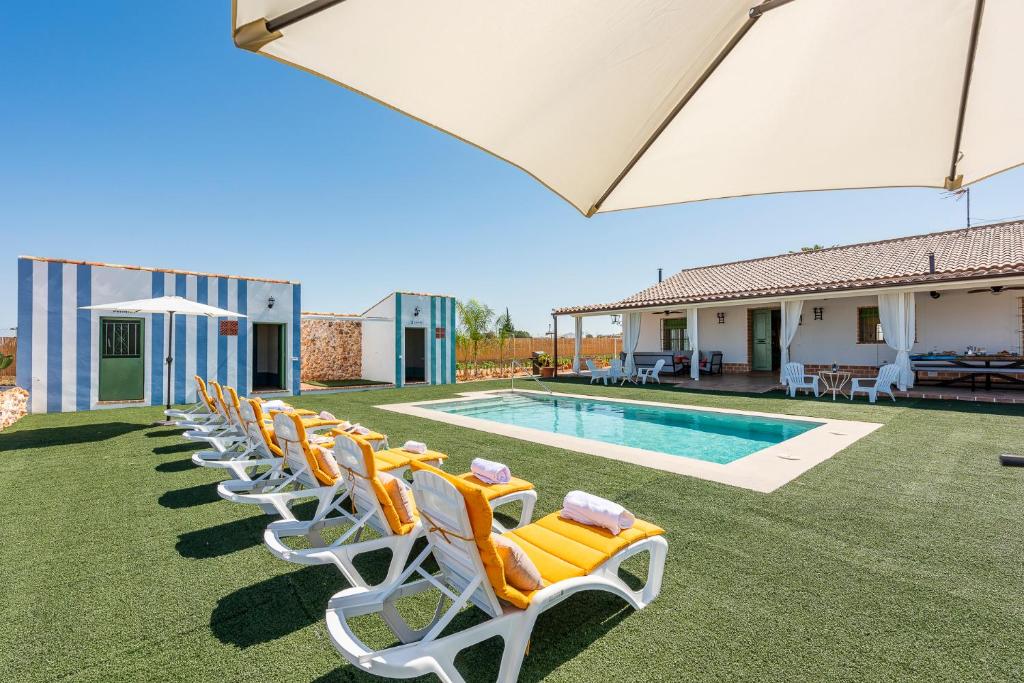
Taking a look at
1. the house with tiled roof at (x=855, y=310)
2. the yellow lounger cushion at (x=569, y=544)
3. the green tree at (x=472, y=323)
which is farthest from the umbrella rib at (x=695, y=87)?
the green tree at (x=472, y=323)

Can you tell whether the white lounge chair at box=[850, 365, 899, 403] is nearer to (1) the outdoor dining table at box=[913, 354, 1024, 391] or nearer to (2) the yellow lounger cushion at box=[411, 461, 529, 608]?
(1) the outdoor dining table at box=[913, 354, 1024, 391]

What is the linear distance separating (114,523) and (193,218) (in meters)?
14.9

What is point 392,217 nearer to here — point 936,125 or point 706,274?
point 706,274

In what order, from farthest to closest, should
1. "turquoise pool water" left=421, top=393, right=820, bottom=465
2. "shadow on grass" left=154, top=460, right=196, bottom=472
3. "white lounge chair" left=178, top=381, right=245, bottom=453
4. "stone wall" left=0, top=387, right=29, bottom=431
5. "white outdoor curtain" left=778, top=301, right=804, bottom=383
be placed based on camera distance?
"white outdoor curtain" left=778, top=301, right=804, bottom=383 < "stone wall" left=0, top=387, right=29, bottom=431 < "turquoise pool water" left=421, top=393, right=820, bottom=465 < "white lounge chair" left=178, top=381, right=245, bottom=453 < "shadow on grass" left=154, top=460, right=196, bottom=472

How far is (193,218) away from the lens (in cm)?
1536

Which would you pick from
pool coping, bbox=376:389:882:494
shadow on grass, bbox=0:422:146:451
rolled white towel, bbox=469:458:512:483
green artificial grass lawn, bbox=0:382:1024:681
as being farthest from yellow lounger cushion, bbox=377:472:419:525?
shadow on grass, bbox=0:422:146:451

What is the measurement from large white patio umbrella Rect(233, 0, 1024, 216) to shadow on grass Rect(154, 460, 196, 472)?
5.70m

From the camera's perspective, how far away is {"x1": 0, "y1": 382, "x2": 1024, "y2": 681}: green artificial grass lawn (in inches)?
83.7

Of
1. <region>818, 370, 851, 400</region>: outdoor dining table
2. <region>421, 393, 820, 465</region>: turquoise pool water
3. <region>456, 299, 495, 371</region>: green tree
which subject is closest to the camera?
<region>421, 393, 820, 465</region>: turquoise pool water

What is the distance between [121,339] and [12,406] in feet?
9.10

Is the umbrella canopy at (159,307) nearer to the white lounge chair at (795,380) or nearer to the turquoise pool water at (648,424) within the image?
the turquoise pool water at (648,424)

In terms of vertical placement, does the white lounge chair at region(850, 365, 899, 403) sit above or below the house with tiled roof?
below

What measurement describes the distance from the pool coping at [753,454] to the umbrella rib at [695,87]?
3555 millimetres

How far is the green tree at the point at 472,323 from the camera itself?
2077 centimetres
